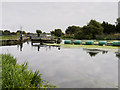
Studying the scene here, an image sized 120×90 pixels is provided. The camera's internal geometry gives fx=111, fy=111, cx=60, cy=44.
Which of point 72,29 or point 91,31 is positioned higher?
point 72,29

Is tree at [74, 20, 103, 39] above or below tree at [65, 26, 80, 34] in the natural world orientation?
below

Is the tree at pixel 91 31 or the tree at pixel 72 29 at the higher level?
the tree at pixel 72 29

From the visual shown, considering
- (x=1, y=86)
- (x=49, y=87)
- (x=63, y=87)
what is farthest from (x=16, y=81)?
(x=63, y=87)

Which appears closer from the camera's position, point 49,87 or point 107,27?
point 49,87

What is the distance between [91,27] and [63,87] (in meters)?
64.8

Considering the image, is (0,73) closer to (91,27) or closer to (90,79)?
(90,79)

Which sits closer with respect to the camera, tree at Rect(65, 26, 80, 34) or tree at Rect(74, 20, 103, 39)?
tree at Rect(74, 20, 103, 39)

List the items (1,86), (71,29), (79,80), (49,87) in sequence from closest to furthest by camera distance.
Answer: (1,86), (49,87), (79,80), (71,29)

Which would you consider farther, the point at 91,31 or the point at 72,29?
the point at 72,29

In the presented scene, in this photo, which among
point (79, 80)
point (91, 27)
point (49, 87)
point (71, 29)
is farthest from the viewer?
point (71, 29)

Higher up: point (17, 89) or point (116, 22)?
point (116, 22)

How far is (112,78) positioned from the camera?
7215 millimetres

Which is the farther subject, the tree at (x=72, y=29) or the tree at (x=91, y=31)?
the tree at (x=72, y=29)

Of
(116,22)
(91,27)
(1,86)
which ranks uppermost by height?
(116,22)
